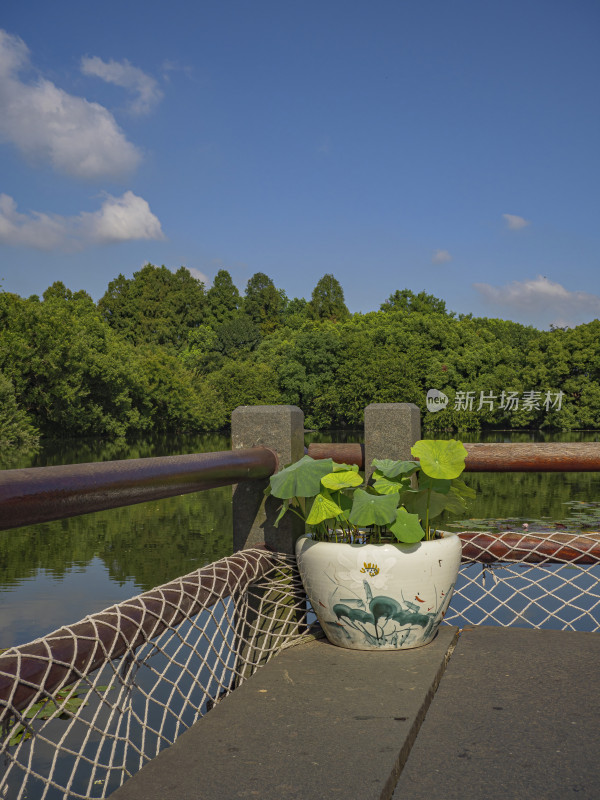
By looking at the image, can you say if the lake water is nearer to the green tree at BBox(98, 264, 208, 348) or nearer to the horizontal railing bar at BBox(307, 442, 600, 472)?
the horizontal railing bar at BBox(307, 442, 600, 472)

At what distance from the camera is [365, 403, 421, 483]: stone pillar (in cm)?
256

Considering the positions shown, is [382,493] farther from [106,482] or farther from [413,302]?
[413,302]

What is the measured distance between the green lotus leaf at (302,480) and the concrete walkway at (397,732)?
43 centimetres

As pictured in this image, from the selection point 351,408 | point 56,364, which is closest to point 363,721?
point 56,364

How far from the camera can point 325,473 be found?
6.91 ft

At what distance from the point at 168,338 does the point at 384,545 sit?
60.3 metres

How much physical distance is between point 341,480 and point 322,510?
0.10 meters

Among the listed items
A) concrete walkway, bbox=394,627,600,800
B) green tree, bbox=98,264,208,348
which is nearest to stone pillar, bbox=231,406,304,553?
concrete walkway, bbox=394,627,600,800

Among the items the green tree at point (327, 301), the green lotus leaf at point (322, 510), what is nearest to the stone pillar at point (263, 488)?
the green lotus leaf at point (322, 510)

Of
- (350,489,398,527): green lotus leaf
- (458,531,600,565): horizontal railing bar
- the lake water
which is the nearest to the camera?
(350,489,398,527): green lotus leaf

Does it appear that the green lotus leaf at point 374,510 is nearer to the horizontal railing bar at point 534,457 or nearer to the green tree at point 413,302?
the horizontal railing bar at point 534,457

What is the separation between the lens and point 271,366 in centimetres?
5019

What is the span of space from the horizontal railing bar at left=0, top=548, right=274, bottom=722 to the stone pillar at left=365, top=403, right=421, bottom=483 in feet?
2.23

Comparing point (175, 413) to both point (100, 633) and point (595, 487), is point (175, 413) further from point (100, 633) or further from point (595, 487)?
point (100, 633)
